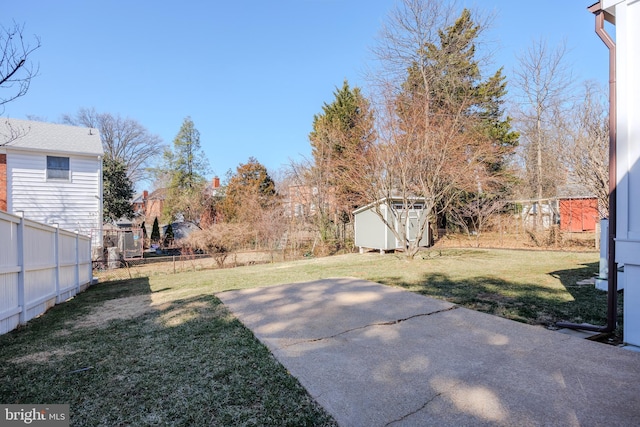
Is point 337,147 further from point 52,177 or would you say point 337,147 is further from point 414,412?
point 414,412

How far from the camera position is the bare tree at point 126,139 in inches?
1118

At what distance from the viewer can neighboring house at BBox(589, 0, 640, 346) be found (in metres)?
2.92

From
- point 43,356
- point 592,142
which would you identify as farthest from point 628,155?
point 592,142

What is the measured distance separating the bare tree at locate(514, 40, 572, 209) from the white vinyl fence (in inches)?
651

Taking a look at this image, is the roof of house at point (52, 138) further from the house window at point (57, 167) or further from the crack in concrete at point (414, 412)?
the crack in concrete at point (414, 412)

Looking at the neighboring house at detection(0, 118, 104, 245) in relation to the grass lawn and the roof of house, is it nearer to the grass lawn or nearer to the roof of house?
the roof of house

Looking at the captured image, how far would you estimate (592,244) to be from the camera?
11.9m

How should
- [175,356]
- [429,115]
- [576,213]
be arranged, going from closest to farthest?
[175,356] < [429,115] < [576,213]

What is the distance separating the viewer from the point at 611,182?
10.5ft

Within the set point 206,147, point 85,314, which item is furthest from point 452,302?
point 206,147

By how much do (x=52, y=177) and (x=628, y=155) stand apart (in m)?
15.6

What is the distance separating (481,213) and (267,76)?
11720 mm

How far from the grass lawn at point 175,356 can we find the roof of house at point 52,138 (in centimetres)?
883

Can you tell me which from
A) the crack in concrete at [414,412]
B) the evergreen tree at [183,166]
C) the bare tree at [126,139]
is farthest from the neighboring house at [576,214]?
the bare tree at [126,139]
